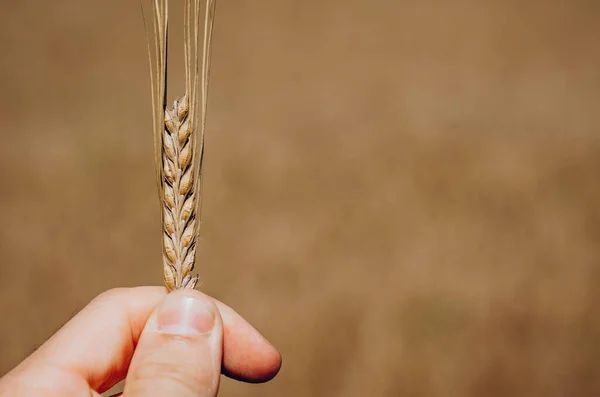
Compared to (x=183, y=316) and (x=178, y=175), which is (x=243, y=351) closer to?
(x=183, y=316)

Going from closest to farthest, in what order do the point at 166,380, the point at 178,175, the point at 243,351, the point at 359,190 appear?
the point at 166,380
the point at 178,175
the point at 243,351
the point at 359,190

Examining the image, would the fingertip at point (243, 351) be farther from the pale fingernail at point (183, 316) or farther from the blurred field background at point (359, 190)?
the blurred field background at point (359, 190)

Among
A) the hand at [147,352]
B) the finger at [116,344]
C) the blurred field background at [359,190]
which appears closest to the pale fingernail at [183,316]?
the hand at [147,352]

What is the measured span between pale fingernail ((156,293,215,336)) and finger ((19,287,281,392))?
17cm

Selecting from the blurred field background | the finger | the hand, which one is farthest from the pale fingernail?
the blurred field background

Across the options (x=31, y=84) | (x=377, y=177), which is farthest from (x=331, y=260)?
(x=31, y=84)

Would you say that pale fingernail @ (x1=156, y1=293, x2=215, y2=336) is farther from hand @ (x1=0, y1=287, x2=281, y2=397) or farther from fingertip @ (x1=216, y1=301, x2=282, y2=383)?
fingertip @ (x1=216, y1=301, x2=282, y2=383)

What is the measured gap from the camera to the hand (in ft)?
1.79

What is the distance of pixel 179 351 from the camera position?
0.57 meters

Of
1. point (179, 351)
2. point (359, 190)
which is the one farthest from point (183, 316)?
point (359, 190)

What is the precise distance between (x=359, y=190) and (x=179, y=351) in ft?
2.46

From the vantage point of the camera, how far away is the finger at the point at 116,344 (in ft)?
2.18

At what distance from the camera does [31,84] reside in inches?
49.2

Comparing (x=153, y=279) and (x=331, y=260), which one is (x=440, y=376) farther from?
(x=153, y=279)
